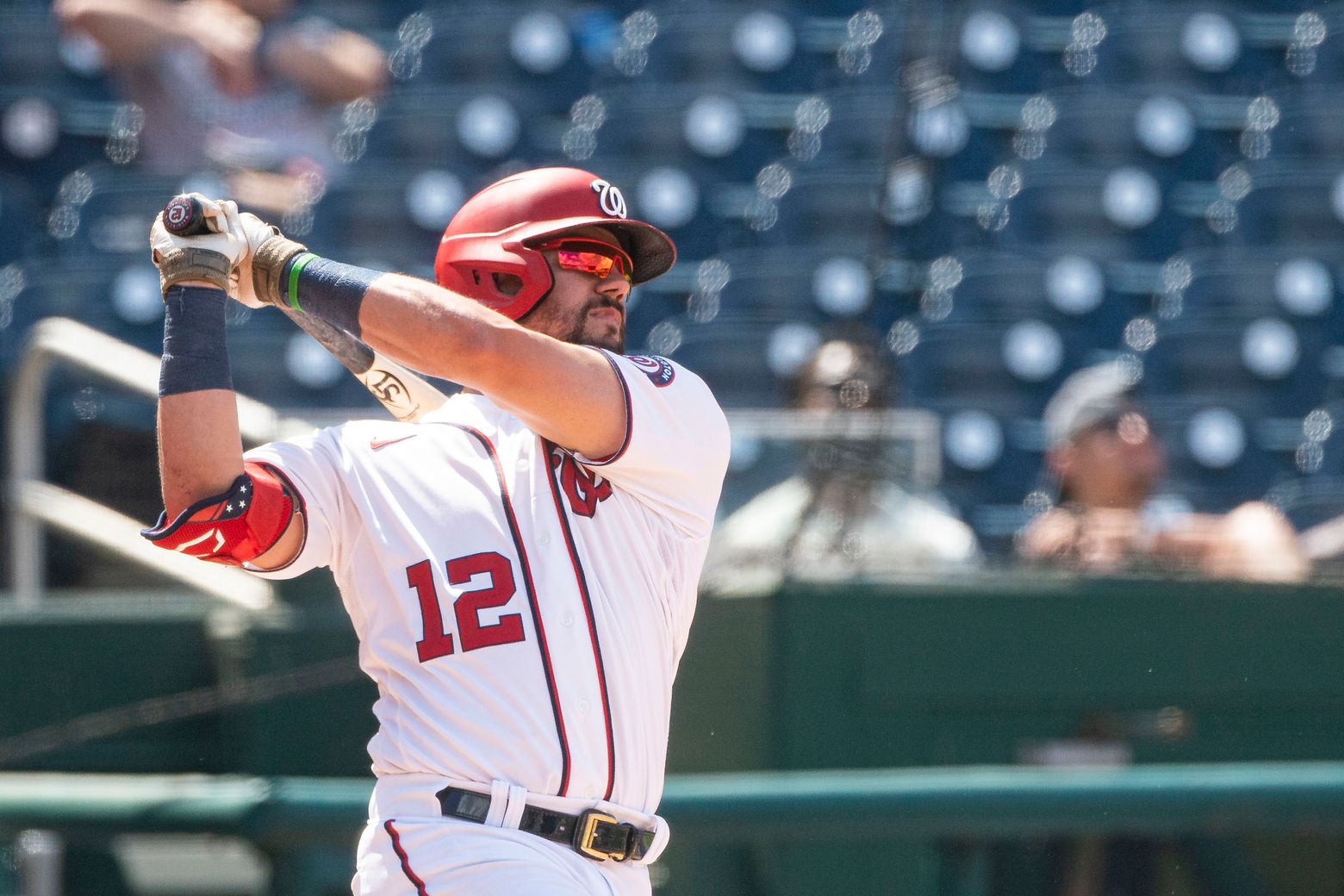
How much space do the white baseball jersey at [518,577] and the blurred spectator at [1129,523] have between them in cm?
152

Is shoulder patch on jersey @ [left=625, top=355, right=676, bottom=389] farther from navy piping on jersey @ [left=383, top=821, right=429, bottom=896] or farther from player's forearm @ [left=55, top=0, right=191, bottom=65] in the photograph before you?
player's forearm @ [left=55, top=0, right=191, bottom=65]

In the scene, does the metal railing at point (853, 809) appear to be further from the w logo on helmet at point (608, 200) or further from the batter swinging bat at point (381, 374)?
the w logo on helmet at point (608, 200)

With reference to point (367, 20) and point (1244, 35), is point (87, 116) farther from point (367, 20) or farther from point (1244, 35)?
point (1244, 35)

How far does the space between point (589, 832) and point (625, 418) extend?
53 cm

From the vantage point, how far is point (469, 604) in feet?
6.48

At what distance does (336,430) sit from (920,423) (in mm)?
2842

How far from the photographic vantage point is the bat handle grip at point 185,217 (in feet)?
6.26

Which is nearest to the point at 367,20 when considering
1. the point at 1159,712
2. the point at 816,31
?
the point at 816,31

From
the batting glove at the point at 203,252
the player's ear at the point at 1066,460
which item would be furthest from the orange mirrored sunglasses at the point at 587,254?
the player's ear at the point at 1066,460

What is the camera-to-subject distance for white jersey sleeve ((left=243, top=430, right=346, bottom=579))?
6.68 ft

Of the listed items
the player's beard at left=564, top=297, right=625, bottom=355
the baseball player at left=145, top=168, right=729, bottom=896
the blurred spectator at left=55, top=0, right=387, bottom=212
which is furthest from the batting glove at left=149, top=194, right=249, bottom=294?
the blurred spectator at left=55, top=0, right=387, bottom=212

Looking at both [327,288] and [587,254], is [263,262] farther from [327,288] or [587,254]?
[587,254]

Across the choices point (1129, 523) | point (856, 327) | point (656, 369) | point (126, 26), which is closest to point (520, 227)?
point (656, 369)

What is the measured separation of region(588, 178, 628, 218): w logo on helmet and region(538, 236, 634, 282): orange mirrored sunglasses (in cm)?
5
